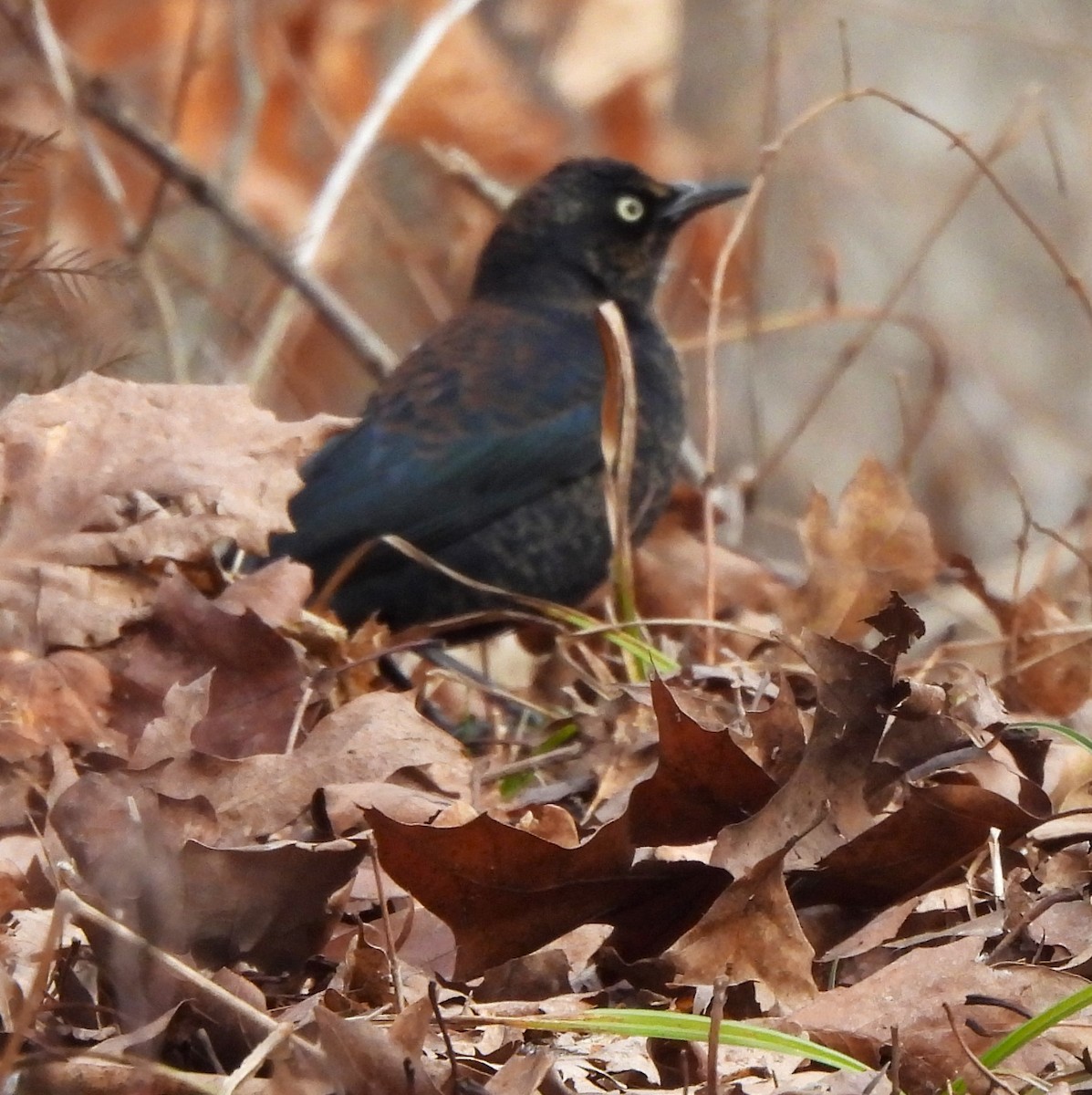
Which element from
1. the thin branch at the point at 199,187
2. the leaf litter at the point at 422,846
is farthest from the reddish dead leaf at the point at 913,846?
the thin branch at the point at 199,187

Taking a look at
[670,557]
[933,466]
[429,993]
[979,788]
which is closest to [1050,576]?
[670,557]

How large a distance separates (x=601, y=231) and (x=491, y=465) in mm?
968

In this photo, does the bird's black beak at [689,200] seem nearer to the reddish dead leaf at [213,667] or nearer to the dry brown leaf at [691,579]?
the dry brown leaf at [691,579]

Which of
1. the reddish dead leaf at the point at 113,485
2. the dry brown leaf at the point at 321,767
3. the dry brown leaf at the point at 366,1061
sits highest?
the reddish dead leaf at the point at 113,485

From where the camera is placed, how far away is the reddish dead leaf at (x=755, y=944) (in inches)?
68.0

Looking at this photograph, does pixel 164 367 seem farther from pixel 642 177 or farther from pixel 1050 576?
pixel 1050 576

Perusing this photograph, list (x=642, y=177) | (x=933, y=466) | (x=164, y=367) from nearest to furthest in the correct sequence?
(x=642, y=177), (x=164, y=367), (x=933, y=466)

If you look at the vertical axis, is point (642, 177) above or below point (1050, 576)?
above

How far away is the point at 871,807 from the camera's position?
194 centimetres

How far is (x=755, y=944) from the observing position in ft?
5.70

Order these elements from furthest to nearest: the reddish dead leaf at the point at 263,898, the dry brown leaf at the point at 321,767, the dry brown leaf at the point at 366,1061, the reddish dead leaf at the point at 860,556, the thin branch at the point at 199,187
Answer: the thin branch at the point at 199,187 → the reddish dead leaf at the point at 860,556 → the dry brown leaf at the point at 321,767 → the reddish dead leaf at the point at 263,898 → the dry brown leaf at the point at 366,1061

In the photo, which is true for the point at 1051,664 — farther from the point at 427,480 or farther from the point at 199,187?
the point at 199,187

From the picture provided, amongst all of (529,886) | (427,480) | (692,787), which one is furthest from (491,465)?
(529,886)

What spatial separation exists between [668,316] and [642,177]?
907 millimetres
